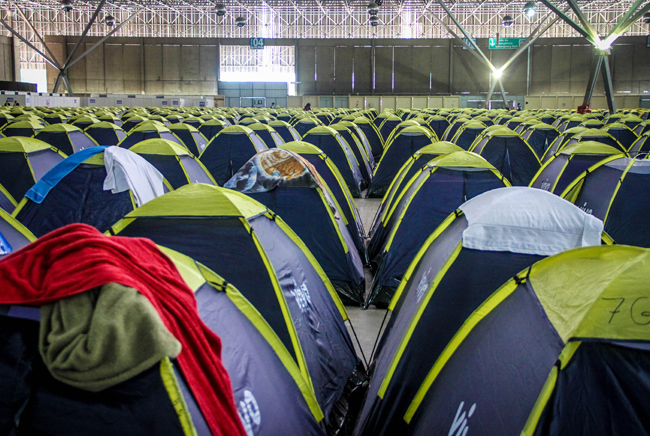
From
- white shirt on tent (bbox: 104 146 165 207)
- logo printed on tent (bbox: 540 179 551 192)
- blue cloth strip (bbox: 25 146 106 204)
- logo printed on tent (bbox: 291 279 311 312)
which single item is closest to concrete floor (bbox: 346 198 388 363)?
logo printed on tent (bbox: 291 279 311 312)

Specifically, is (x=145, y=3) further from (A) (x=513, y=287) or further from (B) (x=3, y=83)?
(A) (x=513, y=287)

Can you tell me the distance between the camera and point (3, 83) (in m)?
34.5

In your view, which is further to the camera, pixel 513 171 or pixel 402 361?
pixel 513 171

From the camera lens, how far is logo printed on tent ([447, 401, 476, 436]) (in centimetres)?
273

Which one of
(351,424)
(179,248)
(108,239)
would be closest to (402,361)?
(351,424)

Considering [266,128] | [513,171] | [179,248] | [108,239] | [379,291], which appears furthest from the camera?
[266,128]

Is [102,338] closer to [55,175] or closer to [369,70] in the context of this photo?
[55,175]

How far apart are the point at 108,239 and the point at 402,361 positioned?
7.07 ft

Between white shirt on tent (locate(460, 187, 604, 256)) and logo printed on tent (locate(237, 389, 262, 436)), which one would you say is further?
white shirt on tent (locate(460, 187, 604, 256))

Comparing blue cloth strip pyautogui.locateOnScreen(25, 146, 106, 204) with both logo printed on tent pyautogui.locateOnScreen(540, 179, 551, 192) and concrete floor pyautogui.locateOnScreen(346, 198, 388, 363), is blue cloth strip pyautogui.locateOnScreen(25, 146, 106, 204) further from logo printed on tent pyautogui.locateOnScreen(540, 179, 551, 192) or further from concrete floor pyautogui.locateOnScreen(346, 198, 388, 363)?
logo printed on tent pyautogui.locateOnScreen(540, 179, 551, 192)

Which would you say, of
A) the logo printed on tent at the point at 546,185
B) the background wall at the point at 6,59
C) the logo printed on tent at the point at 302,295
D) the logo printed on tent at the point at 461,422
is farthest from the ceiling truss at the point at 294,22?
the logo printed on tent at the point at 461,422

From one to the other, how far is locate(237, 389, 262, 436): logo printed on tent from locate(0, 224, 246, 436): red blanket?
1.38 ft

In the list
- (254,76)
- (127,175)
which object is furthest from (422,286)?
(254,76)

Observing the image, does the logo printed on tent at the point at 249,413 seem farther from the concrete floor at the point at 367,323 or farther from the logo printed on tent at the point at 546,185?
the logo printed on tent at the point at 546,185
